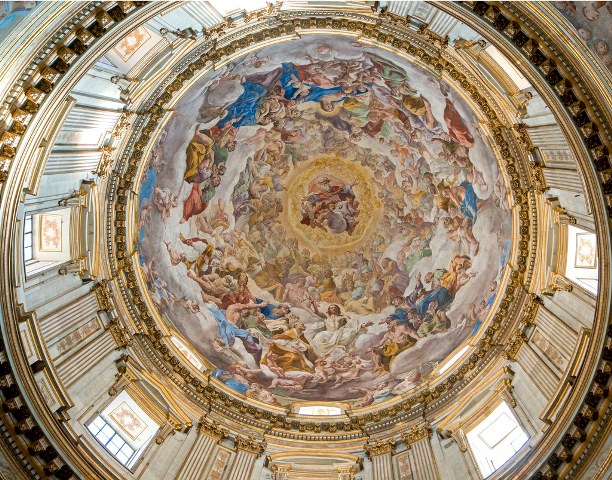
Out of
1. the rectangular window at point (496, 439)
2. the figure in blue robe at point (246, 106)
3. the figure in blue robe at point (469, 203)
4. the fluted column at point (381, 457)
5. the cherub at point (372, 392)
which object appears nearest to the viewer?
the rectangular window at point (496, 439)

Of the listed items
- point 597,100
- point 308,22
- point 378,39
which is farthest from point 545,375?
point 308,22

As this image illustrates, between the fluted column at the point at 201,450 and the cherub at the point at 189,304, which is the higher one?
the cherub at the point at 189,304

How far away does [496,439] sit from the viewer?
Result: 17.9 metres

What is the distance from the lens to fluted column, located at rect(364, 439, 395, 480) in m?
19.5

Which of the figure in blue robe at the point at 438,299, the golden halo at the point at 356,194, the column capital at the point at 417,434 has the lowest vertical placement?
the column capital at the point at 417,434

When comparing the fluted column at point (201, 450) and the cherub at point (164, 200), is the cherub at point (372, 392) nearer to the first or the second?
the fluted column at point (201, 450)

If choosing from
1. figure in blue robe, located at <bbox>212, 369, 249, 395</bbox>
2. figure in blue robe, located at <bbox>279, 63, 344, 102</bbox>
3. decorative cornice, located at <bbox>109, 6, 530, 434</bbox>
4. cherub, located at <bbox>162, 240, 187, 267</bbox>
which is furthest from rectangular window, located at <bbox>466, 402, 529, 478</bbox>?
figure in blue robe, located at <bbox>279, 63, 344, 102</bbox>

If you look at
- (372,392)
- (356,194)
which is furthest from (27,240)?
(356,194)

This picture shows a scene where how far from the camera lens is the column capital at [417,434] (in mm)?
19856

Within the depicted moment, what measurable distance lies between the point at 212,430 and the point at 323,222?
12.5m

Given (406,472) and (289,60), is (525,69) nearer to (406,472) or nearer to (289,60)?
(289,60)

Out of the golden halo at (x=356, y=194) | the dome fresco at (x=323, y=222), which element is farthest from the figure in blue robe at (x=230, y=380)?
the golden halo at (x=356, y=194)

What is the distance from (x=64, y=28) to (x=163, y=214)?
12569mm

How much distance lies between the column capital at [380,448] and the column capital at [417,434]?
0.46m
